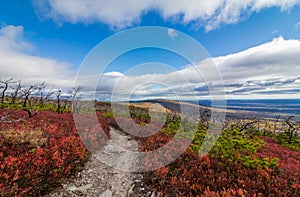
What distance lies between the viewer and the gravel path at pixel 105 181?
22.5ft

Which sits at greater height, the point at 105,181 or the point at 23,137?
the point at 23,137

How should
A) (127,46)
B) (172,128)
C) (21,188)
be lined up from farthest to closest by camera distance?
(172,128)
(127,46)
(21,188)

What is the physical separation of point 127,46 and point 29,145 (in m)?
6.59

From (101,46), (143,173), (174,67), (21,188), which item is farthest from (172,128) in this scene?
(21,188)

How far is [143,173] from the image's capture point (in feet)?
27.7

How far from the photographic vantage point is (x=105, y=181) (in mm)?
7719

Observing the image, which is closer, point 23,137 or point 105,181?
point 105,181

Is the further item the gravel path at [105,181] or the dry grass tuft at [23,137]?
the dry grass tuft at [23,137]

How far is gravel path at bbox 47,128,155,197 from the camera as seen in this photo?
6844mm

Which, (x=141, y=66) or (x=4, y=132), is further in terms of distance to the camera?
(x=141, y=66)

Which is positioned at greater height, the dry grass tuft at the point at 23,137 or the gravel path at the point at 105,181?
the dry grass tuft at the point at 23,137

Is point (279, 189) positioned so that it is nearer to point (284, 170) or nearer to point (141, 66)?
point (284, 170)

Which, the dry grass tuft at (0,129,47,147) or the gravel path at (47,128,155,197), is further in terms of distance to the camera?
the dry grass tuft at (0,129,47,147)

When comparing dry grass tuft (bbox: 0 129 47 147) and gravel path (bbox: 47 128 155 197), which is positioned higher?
dry grass tuft (bbox: 0 129 47 147)
